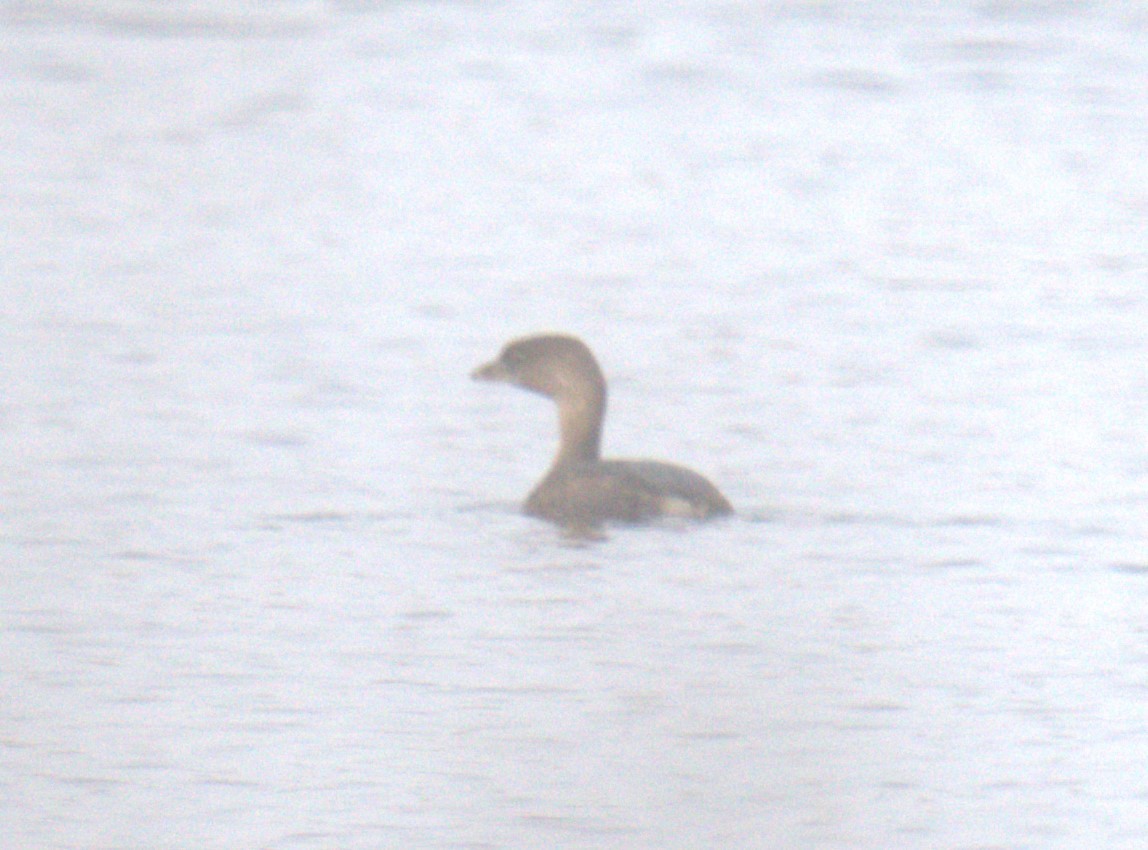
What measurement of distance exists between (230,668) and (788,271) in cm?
975

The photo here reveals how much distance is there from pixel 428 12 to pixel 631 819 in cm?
2569

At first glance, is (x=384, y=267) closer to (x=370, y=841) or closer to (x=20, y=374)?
(x=20, y=374)

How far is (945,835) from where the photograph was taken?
7.84 m

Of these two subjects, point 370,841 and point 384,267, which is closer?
point 370,841

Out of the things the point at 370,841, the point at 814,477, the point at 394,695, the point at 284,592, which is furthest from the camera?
the point at 814,477

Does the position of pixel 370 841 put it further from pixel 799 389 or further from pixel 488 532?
pixel 799 389

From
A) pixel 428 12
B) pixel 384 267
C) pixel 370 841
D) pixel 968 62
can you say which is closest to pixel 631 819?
pixel 370 841

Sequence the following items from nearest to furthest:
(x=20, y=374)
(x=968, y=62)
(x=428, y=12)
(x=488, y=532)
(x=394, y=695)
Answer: (x=394, y=695) → (x=488, y=532) → (x=20, y=374) → (x=968, y=62) → (x=428, y=12)

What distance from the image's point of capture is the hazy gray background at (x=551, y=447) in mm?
8445

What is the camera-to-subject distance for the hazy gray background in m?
8.45

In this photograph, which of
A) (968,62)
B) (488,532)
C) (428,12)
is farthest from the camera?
(428,12)

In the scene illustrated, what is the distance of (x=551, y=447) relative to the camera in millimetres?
14273

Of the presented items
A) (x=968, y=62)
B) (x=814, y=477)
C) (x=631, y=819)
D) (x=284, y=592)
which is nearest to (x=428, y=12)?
(x=968, y=62)

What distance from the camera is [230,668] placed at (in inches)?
376
